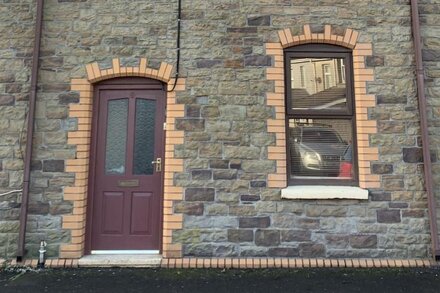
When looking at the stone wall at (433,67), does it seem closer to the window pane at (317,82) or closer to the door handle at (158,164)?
the window pane at (317,82)

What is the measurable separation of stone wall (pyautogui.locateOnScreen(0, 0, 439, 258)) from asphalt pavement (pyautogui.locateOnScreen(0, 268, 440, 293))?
37 centimetres

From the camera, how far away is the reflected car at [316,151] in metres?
5.69

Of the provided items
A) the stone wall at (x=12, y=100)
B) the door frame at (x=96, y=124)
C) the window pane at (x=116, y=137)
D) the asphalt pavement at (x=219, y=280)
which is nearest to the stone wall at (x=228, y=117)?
the stone wall at (x=12, y=100)

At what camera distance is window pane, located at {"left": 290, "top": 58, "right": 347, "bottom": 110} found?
18.9ft

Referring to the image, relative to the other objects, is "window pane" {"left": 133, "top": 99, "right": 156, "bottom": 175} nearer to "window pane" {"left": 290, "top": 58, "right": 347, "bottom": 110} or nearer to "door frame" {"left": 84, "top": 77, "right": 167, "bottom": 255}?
"door frame" {"left": 84, "top": 77, "right": 167, "bottom": 255}

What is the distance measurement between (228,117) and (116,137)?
1.65 metres

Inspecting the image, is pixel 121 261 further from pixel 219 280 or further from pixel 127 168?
pixel 219 280

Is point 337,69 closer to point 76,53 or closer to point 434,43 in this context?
point 434,43

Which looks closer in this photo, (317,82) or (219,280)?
(219,280)

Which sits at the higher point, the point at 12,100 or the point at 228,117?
the point at 12,100

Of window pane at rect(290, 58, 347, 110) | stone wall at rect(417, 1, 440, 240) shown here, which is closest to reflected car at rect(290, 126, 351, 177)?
window pane at rect(290, 58, 347, 110)

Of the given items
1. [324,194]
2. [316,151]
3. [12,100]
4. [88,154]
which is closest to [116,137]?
[88,154]

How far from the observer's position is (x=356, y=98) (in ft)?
18.5

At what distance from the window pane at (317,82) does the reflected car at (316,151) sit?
0.39m
